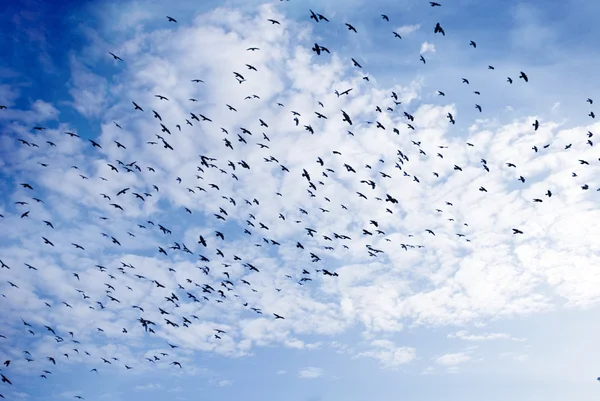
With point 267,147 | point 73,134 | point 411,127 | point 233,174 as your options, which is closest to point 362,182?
point 411,127

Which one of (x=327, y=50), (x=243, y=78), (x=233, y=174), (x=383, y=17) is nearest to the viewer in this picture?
(x=327, y=50)

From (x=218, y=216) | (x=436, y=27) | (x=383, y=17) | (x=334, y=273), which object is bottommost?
(x=334, y=273)

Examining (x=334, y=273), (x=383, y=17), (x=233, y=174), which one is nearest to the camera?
(x=383, y=17)

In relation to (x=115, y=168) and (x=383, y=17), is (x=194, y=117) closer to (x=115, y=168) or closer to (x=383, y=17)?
(x=115, y=168)

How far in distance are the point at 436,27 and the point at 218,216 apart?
2381cm

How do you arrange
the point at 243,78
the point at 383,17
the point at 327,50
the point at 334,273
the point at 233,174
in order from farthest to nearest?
the point at 233,174, the point at 334,273, the point at 243,78, the point at 383,17, the point at 327,50

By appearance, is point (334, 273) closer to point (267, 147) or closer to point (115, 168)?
point (267, 147)

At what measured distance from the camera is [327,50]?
26.0 m

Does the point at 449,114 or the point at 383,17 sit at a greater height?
the point at 383,17

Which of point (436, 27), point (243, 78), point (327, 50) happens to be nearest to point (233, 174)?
point (243, 78)

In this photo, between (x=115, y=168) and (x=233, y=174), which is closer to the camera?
(x=115, y=168)

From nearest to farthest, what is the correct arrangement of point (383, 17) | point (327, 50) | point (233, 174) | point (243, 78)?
point (327, 50)
point (383, 17)
point (243, 78)
point (233, 174)

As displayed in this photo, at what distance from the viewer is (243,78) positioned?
30.7 meters

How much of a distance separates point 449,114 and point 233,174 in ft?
64.2
